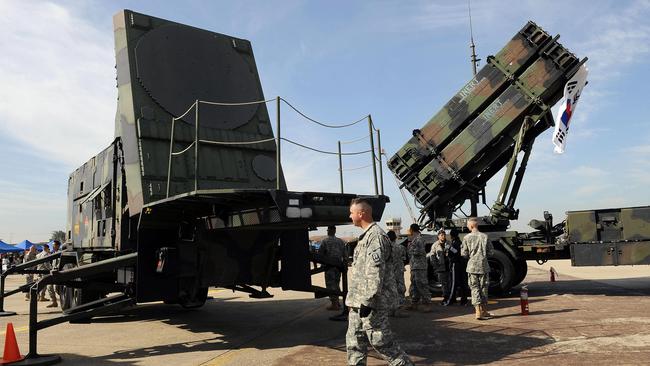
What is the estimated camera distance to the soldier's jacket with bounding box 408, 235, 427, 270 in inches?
373

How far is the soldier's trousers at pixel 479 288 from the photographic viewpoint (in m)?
7.76

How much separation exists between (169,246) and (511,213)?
7.66 m

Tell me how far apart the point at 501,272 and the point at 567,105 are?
3696 mm

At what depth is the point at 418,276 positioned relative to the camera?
31.0ft

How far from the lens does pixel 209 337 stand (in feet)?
23.1

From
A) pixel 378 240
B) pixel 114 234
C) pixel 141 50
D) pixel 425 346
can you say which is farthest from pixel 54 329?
pixel 378 240

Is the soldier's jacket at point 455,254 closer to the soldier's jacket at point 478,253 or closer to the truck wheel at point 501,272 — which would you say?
the truck wheel at point 501,272

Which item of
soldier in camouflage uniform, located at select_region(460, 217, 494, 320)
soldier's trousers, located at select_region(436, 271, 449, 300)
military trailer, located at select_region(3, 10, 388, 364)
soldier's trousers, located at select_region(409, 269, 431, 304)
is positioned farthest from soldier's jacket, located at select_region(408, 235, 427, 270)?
military trailer, located at select_region(3, 10, 388, 364)

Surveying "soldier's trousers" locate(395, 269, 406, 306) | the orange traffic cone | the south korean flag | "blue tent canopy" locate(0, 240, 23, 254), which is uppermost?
the south korean flag

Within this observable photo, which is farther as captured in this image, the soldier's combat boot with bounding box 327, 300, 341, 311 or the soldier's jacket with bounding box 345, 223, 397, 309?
the soldier's combat boot with bounding box 327, 300, 341, 311

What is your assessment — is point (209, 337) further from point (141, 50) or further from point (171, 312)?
point (141, 50)

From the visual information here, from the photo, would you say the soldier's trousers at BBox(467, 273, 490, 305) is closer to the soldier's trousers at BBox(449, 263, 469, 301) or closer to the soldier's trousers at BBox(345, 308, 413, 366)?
the soldier's trousers at BBox(449, 263, 469, 301)

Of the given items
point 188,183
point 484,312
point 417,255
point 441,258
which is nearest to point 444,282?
point 441,258

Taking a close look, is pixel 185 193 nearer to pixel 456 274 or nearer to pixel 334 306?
pixel 334 306
